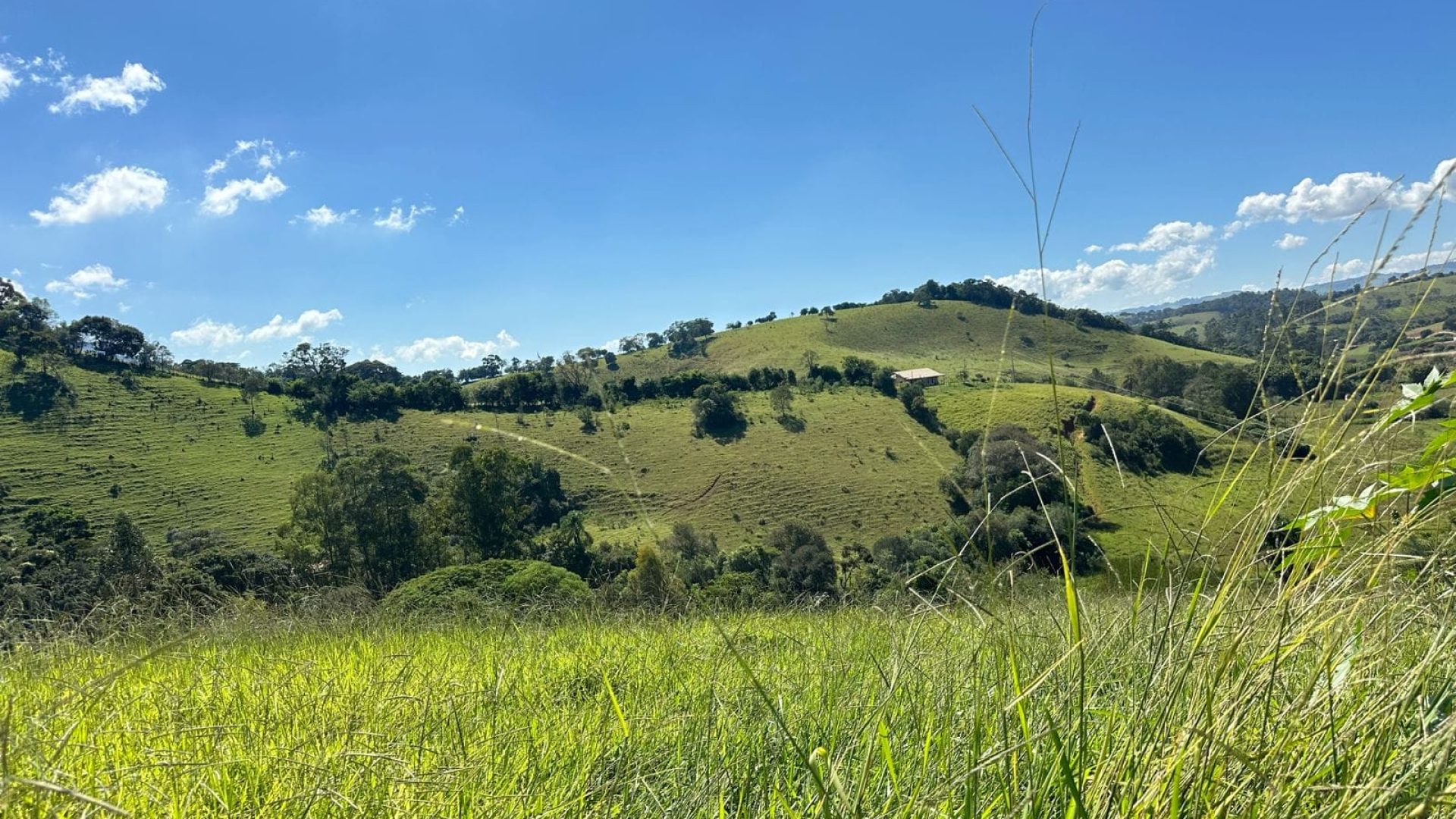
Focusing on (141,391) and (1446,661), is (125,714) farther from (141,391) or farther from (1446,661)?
(141,391)

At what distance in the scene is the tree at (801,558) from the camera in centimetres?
2553

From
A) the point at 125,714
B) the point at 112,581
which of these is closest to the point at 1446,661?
the point at 125,714

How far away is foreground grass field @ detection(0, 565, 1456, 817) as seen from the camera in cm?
115

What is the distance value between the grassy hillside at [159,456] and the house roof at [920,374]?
6136 centimetres

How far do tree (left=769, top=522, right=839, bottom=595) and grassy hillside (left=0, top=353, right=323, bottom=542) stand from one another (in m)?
32.6

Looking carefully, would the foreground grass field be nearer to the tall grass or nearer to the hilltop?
the tall grass

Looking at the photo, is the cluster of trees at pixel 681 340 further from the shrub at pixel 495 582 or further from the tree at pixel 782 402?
the shrub at pixel 495 582

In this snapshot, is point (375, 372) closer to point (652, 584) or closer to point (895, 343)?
point (895, 343)

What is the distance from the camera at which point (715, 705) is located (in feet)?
7.62

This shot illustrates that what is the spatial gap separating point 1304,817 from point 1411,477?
0.61 meters

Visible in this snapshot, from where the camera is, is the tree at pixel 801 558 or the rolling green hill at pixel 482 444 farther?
the rolling green hill at pixel 482 444

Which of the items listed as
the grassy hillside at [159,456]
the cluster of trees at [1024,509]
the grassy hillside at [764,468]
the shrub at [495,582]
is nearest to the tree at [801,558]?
the shrub at [495,582]

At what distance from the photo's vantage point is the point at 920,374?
310ft

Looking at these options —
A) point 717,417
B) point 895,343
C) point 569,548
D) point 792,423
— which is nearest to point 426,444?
point 717,417
